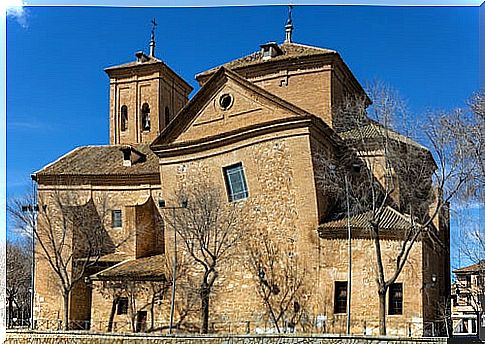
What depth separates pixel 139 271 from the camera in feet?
32.3

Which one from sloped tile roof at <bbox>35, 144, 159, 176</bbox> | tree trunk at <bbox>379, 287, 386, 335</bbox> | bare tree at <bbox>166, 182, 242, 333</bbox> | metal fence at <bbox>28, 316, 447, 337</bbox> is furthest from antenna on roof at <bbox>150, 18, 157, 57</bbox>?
tree trunk at <bbox>379, 287, 386, 335</bbox>

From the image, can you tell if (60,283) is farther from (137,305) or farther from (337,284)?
(337,284)

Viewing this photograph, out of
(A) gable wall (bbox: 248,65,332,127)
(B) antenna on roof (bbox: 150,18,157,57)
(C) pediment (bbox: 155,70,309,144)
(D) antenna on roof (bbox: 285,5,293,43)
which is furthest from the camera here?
(A) gable wall (bbox: 248,65,332,127)

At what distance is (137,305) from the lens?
31.4 ft

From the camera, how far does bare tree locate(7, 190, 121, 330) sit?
33.1 feet

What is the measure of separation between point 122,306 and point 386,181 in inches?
132

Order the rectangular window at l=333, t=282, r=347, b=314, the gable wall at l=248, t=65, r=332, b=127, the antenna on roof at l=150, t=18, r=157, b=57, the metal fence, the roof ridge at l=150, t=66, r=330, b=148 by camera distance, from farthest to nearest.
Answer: the gable wall at l=248, t=65, r=332, b=127 → the roof ridge at l=150, t=66, r=330, b=148 → the rectangular window at l=333, t=282, r=347, b=314 → the metal fence → the antenna on roof at l=150, t=18, r=157, b=57

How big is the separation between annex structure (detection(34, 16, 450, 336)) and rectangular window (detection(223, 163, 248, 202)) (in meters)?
0.02

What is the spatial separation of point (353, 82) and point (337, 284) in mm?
2345

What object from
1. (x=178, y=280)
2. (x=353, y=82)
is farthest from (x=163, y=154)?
(x=353, y=82)

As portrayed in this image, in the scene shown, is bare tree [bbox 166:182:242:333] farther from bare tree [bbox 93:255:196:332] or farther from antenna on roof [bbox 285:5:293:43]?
antenna on roof [bbox 285:5:293:43]

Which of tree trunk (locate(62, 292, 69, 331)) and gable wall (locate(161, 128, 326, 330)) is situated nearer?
gable wall (locate(161, 128, 326, 330))

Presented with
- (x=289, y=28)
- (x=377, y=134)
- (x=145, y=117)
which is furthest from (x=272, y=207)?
(x=145, y=117)

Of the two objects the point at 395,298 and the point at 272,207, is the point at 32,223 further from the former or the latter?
the point at 395,298
